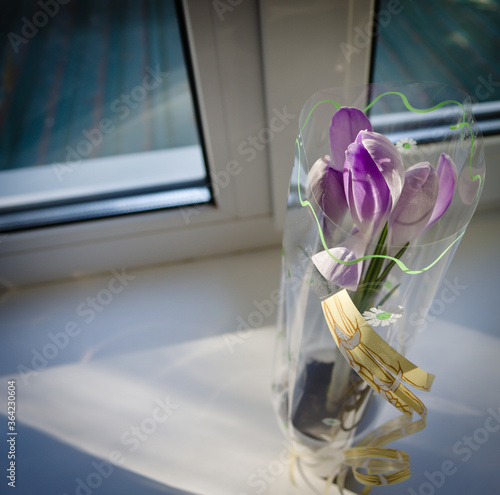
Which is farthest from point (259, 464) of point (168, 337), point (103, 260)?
point (103, 260)

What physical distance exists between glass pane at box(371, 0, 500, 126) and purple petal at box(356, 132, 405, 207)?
0.32 m

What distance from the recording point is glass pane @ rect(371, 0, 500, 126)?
58 centimetres

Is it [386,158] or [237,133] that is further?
[237,133]

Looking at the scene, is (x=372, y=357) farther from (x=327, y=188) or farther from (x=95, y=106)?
(x=95, y=106)

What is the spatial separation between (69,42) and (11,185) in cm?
23

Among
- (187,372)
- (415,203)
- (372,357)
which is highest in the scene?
(415,203)

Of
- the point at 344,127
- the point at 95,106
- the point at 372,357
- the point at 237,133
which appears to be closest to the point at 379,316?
the point at 372,357

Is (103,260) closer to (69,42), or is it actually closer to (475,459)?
(69,42)

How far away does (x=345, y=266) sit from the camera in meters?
0.31

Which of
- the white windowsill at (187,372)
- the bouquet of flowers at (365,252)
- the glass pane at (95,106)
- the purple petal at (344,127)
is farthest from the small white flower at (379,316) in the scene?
the glass pane at (95,106)

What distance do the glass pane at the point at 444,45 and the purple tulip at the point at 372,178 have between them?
1.06 feet

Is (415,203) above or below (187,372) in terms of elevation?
above

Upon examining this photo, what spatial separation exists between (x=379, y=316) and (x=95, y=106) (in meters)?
0.49

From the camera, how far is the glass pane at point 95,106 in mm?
534
